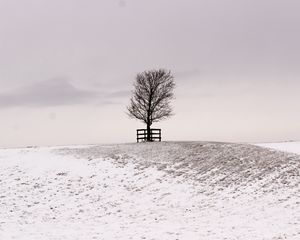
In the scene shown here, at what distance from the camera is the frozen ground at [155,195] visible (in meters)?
18.4

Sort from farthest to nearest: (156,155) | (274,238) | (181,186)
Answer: (156,155)
(181,186)
(274,238)

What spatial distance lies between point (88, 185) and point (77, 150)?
13.0 m

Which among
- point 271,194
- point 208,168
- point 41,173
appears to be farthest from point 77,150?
point 271,194

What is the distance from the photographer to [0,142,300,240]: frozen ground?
1836 cm

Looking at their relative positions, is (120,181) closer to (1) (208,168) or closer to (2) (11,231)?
(1) (208,168)

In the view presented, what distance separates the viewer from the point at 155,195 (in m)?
24.4

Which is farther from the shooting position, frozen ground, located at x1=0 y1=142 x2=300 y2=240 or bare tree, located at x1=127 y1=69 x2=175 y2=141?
bare tree, located at x1=127 y1=69 x2=175 y2=141

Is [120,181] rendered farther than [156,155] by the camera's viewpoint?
No

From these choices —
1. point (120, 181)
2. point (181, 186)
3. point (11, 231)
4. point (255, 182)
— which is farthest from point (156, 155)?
point (11, 231)

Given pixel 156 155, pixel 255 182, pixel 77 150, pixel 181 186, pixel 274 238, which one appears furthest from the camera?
pixel 77 150

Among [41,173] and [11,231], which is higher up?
[41,173]

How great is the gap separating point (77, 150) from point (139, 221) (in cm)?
2092

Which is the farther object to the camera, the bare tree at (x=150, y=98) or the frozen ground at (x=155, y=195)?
the bare tree at (x=150, y=98)

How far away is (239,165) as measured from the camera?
89.9 feet
